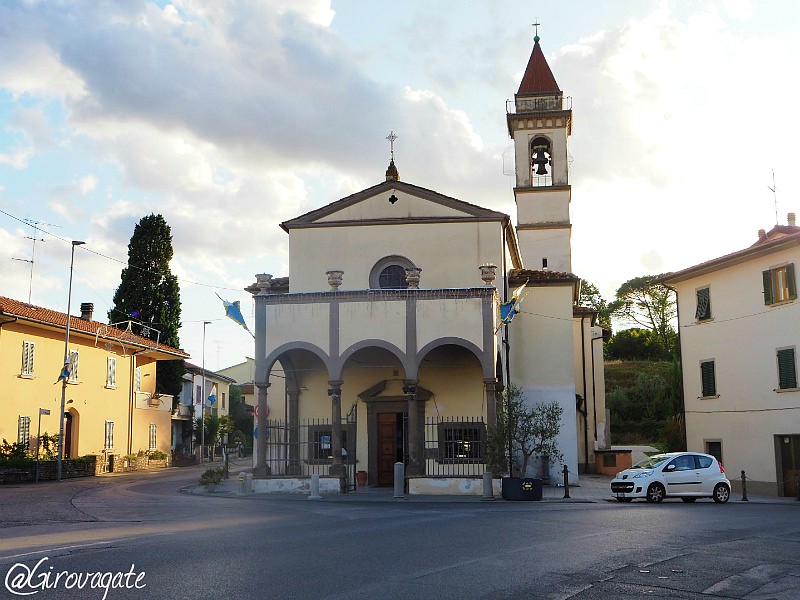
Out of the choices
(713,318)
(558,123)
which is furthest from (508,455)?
(558,123)

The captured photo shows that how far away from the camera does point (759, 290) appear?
27.2 metres

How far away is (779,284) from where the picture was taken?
2641 cm

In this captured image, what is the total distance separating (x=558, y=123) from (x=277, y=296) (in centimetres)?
2060

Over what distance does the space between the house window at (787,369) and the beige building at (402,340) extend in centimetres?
723

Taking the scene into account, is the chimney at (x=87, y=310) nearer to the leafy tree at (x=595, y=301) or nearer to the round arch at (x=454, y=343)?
the round arch at (x=454, y=343)

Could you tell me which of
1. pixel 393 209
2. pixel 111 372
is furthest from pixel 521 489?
pixel 111 372

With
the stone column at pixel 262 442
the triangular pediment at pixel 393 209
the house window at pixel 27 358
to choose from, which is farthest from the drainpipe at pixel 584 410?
the house window at pixel 27 358

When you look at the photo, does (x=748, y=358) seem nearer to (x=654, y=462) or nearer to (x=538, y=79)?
(x=654, y=462)

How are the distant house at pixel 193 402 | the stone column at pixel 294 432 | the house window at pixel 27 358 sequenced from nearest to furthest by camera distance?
the stone column at pixel 294 432
the house window at pixel 27 358
the distant house at pixel 193 402

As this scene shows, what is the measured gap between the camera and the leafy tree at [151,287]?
4456 cm

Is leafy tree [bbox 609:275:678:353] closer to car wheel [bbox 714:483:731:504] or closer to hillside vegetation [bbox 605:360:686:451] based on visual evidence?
hillside vegetation [bbox 605:360:686:451]

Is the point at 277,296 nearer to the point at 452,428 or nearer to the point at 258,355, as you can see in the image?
the point at 258,355

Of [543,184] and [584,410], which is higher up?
[543,184]

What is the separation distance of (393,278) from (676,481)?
447 inches
